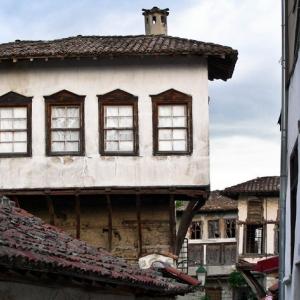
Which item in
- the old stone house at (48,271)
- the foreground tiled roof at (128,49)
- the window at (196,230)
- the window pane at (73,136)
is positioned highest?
the foreground tiled roof at (128,49)

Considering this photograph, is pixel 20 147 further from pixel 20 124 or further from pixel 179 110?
pixel 179 110

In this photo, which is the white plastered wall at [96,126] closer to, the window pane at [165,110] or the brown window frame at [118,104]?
the brown window frame at [118,104]

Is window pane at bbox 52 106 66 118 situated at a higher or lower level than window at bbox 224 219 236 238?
higher

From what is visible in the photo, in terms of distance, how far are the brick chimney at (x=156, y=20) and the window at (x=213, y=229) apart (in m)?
24.2

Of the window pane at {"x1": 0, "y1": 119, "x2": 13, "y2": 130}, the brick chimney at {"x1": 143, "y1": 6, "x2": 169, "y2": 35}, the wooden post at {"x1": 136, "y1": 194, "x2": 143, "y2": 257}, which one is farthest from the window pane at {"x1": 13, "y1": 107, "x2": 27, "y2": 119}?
the brick chimney at {"x1": 143, "y1": 6, "x2": 169, "y2": 35}

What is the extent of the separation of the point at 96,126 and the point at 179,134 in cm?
212

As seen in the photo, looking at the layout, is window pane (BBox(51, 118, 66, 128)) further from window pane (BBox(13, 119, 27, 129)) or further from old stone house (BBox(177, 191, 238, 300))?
old stone house (BBox(177, 191, 238, 300))

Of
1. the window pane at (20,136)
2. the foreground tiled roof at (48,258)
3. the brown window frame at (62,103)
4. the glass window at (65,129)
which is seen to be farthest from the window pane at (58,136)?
the foreground tiled roof at (48,258)

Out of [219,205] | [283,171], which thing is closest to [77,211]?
[283,171]

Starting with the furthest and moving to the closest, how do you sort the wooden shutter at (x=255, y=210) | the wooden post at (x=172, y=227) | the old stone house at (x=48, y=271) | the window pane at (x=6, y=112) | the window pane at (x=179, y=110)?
the wooden shutter at (x=255, y=210)
the wooden post at (x=172, y=227)
the window pane at (x=6, y=112)
the window pane at (x=179, y=110)
the old stone house at (x=48, y=271)

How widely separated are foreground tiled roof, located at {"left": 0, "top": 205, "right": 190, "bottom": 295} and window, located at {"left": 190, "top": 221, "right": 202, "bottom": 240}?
38150 mm

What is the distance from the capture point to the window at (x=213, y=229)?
52919 mm

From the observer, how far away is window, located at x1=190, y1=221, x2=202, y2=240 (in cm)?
5369

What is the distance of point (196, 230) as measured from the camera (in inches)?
2122
